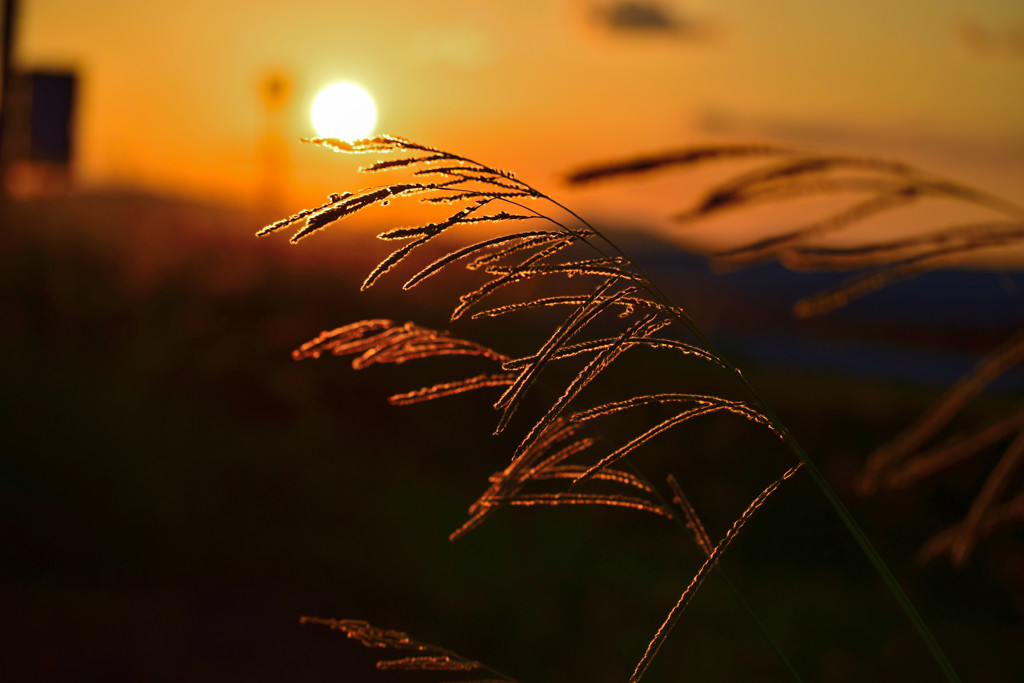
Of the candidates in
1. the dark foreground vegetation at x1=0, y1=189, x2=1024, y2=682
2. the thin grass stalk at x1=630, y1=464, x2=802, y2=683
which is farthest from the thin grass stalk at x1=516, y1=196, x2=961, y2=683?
the dark foreground vegetation at x1=0, y1=189, x2=1024, y2=682

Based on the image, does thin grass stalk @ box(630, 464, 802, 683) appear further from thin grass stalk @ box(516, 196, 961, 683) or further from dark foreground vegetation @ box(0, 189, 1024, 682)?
dark foreground vegetation @ box(0, 189, 1024, 682)

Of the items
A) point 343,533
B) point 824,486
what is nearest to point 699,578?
point 824,486

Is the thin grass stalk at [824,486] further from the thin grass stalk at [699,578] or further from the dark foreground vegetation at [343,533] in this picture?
the dark foreground vegetation at [343,533]

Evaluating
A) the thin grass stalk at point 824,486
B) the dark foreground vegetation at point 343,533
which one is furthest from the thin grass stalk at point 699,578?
the dark foreground vegetation at point 343,533

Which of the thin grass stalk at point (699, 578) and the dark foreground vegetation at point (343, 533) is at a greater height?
the thin grass stalk at point (699, 578)

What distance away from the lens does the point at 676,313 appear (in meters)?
1.07

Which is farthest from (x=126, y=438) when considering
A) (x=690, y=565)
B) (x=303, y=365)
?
(x=690, y=565)

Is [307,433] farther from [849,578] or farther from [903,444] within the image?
[903,444]

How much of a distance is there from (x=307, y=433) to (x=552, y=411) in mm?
6750

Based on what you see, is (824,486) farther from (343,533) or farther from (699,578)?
(343,533)

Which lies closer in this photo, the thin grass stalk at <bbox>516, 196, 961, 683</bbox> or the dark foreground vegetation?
the thin grass stalk at <bbox>516, 196, 961, 683</bbox>

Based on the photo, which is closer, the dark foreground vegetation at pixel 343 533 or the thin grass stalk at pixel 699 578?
the thin grass stalk at pixel 699 578

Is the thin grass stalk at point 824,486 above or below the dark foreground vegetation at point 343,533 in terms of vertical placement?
above

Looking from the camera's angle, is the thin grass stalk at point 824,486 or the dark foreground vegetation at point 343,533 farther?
the dark foreground vegetation at point 343,533
